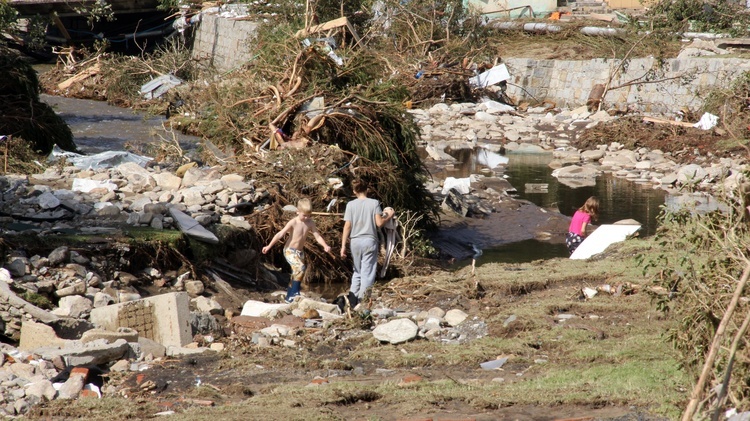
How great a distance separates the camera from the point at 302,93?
11578 mm

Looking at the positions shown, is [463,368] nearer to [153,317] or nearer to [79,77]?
[153,317]

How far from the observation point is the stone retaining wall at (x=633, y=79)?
2078 centimetres

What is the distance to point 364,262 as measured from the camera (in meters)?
8.98

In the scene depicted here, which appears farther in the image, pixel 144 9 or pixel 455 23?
pixel 144 9

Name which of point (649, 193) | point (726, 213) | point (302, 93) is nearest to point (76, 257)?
point (302, 93)

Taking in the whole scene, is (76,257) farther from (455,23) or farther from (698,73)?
(455,23)

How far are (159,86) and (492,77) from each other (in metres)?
9.41

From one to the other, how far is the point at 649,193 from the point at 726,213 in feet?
38.0

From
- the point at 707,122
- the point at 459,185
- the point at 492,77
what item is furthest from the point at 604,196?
the point at 492,77

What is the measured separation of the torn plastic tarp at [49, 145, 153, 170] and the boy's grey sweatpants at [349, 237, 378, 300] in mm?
5602

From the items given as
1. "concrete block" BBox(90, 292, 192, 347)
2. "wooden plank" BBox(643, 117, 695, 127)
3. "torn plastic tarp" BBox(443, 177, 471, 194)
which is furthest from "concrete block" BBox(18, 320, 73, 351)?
"wooden plank" BBox(643, 117, 695, 127)

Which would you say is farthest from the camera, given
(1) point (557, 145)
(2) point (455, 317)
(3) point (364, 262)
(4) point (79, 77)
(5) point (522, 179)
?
(4) point (79, 77)

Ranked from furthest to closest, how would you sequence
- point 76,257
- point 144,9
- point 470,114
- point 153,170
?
point 144,9 → point 470,114 → point 153,170 → point 76,257

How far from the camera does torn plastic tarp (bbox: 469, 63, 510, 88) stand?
2555 centimetres
